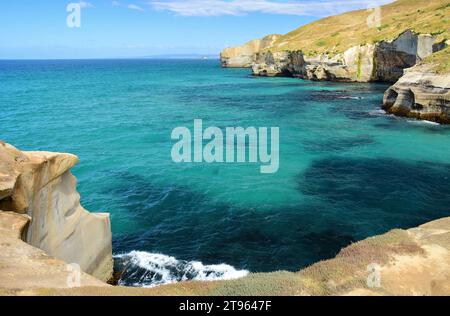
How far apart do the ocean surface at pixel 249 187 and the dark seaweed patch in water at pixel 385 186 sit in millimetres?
77

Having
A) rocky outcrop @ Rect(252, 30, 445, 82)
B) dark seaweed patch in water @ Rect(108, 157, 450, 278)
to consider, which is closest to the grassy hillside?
rocky outcrop @ Rect(252, 30, 445, 82)

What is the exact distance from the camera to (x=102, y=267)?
18516 millimetres

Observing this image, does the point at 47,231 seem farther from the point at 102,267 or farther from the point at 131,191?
the point at 131,191

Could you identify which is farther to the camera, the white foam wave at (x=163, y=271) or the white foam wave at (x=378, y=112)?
the white foam wave at (x=378, y=112)

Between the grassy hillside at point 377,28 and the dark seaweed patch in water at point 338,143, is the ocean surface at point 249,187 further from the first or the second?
the grassy hillside at point 377,28

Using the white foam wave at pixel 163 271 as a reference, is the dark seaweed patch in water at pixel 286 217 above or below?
above

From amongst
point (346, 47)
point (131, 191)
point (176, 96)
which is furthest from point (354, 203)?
point (346, 47)

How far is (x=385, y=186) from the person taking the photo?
28.9 meters

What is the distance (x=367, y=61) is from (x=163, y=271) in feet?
295

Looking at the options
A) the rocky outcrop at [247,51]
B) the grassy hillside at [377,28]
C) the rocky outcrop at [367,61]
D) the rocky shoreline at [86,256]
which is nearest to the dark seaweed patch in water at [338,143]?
the rocky shoreline at [86,256]

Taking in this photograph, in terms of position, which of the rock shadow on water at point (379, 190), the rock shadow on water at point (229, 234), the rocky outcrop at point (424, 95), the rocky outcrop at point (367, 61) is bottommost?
the rock shadow on water at point (229, 234)

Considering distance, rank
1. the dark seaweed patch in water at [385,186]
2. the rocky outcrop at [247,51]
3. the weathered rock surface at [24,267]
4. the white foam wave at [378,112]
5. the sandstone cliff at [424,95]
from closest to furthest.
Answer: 1. the weathered rock surface at [24,267]
2. the dark seaweed patch in water at [385,186]
3. the sandstone cliff at [424,95]
4. the white foam wave at [378,112]
5. the rocky outcrop at [247,51]

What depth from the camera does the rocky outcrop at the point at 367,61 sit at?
71069 mm

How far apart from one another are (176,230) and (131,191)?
740 cm
